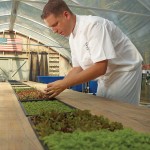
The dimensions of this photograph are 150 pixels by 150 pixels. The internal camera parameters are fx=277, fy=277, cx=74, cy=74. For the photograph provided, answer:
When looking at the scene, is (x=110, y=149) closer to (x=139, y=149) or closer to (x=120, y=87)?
(x=139, y=149)

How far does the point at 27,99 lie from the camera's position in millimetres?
2486

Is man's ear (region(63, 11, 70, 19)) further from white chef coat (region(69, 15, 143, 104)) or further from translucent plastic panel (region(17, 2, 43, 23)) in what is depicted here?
translucent plastic panel (region(17, 2, 43, 23))

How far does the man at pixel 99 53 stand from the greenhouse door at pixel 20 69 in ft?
42.7

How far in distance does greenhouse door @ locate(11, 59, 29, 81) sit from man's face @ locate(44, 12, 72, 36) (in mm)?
13193

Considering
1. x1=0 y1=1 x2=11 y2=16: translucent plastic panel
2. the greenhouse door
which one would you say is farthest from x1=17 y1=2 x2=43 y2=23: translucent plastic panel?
the greenhouse door

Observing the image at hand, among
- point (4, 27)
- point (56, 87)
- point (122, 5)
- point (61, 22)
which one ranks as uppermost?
point (4, 27)

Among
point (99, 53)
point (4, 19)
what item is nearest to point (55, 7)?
point (99, 53)

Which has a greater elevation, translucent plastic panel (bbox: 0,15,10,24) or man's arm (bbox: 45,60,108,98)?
translucent plastic panel (bbox: 0,15,10,24)

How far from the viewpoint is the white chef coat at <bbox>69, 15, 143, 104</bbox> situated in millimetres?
2230

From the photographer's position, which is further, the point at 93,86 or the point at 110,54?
the point at 93,86

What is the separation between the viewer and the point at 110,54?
86.4 inches

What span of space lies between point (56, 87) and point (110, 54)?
555mm

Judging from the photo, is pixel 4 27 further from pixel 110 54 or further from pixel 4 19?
pixel 110 54

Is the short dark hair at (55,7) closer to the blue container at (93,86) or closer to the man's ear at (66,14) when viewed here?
the man's ear at (66,14)
